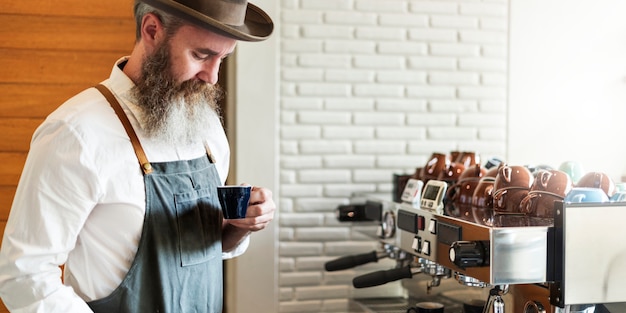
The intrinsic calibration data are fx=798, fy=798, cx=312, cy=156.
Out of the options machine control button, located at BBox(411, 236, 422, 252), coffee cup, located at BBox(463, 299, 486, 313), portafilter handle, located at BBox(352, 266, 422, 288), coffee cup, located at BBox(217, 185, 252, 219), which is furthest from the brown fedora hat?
coffee cup, located at BBox(463, 299, 486, 313)

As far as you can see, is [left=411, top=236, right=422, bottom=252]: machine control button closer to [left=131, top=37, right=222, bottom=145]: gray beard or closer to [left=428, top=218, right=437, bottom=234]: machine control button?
[left=428, top=218, right=437, bottom=234]: machine control button

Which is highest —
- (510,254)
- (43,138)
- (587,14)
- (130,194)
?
(587,14)

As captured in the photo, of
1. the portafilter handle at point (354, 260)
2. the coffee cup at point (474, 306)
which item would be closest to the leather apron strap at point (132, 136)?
the coffee cup at point (474, 306)

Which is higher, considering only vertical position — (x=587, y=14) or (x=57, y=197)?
(x=587, y=14)

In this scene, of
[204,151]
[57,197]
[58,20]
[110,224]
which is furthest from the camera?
[58,20]

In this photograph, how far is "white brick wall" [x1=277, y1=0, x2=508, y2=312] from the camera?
11.5 ft

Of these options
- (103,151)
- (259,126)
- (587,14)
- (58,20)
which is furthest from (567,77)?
(103,151)

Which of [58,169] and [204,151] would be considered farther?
[204,151]

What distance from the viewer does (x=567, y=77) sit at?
3781 mm

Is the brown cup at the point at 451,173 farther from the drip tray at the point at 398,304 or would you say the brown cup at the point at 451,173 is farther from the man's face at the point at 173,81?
the man's face at the point at 173,81

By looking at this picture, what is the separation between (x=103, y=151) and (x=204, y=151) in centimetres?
38

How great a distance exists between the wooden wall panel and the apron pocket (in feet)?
4.83

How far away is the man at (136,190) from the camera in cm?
179

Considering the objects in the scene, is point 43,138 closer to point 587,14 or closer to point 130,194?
point 130,194
